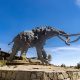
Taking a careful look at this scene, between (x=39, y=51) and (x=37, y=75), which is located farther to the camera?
(x=39, y=51)

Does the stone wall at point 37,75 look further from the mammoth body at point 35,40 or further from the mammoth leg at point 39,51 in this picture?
the mammoth leg at point 39,51

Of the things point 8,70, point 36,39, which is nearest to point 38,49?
point 36,39

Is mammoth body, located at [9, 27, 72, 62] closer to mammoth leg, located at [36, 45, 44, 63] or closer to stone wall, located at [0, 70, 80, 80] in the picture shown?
mammoth leg, located at [36, 45, 44, 63]

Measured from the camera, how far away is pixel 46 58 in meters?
15.4

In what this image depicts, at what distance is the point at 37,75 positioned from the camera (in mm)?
10305

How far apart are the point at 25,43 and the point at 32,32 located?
2.95ft

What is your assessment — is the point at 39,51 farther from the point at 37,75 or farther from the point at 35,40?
the point at 37,75

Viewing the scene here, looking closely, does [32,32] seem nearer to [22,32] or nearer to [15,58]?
[22,32]

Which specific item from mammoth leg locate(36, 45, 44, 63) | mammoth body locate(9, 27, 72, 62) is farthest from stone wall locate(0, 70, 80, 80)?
mammoth leg locate(36, 45, 44, 63)

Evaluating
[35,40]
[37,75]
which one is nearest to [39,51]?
[35,40]

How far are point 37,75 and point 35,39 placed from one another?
5.27 m

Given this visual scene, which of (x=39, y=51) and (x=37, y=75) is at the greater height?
(x=39, y=51)

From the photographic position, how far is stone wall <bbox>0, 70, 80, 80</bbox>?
33.8 feet

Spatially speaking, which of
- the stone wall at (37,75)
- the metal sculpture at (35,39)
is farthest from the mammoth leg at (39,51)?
the stone wall at (37,75)
